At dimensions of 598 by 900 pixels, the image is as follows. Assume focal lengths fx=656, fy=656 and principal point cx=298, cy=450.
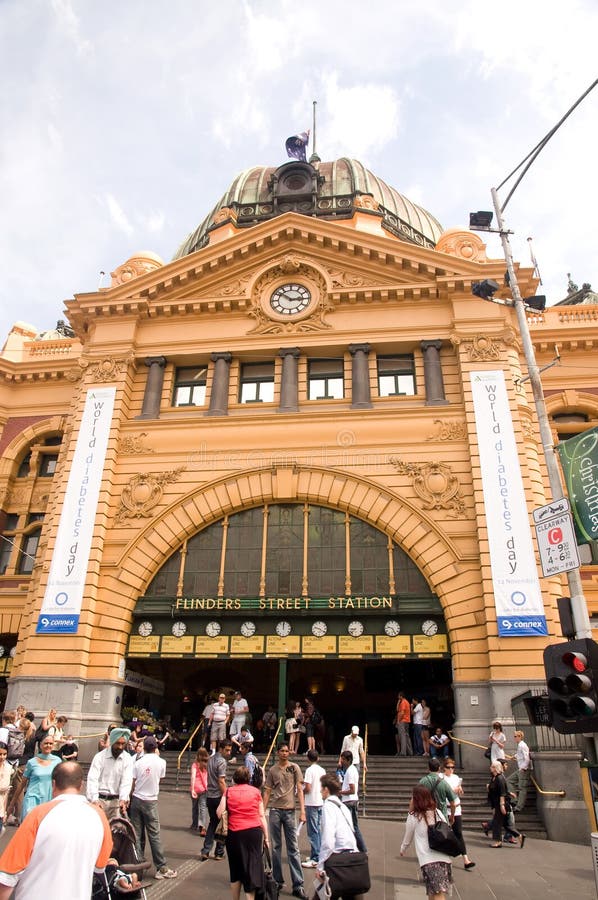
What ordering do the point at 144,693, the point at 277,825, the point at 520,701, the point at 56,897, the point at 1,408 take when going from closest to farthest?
the point at 56,897
the point at 277,825
the point at 520,701
the point at 144,693
the point at 1,408

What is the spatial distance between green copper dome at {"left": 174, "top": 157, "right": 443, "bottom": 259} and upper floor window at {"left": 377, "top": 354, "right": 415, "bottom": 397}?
16451 millimetres

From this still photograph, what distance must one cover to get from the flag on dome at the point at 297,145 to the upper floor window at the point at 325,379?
2488cm

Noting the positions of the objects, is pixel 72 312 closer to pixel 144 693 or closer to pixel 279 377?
pixel 279 377

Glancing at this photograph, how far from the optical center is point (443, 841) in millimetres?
8742

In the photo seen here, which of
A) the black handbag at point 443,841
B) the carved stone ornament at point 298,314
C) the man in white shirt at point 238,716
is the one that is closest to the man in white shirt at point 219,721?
the man in white shirt at point 238,716

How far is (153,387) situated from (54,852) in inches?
986

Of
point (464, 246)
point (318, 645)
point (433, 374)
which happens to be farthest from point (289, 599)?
point (464, 246)

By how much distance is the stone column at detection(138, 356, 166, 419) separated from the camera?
28.3 metres

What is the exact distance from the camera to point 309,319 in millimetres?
28859

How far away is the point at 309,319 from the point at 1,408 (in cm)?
1688

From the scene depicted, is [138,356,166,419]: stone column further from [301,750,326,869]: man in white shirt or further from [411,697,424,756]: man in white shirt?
[301,750,326,869]: man in white shirt

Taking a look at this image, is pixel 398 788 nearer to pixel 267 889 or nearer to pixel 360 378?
pixel 267 889

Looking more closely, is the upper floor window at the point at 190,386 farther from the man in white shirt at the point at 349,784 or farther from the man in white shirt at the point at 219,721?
the man in white shirt at the point at 349,784

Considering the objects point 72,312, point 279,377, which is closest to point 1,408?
point 72,312
